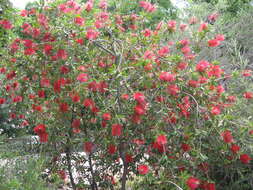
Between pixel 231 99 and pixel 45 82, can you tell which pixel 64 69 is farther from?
pixel 231 99

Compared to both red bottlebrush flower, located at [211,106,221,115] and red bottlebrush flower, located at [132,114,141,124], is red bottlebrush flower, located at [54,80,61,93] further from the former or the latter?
red bottlebrush flower, located at [211,106,221,115]

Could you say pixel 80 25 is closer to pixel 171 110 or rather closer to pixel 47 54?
pixel 47 54

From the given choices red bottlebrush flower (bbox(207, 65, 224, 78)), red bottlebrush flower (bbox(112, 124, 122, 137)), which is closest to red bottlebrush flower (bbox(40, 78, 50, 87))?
red bottlebrush flower (bbox(112, 124, 122, 137))

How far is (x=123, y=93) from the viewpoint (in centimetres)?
276

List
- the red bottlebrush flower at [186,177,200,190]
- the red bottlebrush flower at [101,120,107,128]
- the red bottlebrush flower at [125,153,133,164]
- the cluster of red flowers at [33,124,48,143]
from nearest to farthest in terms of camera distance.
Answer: the red bottlebrush flower at [186,177,200,190] < the red bottlebrush flower at [101,120,107,128] < the cluster of red flowers at [33,124,48,143] < the red bottlebrush flower at [125,153,133,164]

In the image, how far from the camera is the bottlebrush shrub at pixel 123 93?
2708 millimetres

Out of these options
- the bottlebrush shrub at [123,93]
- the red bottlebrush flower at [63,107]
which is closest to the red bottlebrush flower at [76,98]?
the bottlebrush shrub at [123,93]

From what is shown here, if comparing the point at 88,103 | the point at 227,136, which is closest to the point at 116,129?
the point at 88,103

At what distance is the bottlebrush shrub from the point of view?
2.71 metres

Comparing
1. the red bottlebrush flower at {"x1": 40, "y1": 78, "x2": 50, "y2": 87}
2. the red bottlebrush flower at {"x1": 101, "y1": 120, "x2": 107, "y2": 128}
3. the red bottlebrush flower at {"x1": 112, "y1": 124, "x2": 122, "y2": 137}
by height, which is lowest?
the red bottlebrush flower at {"x1": 101, "y1": 120, "x2": 107, "y2": 128}

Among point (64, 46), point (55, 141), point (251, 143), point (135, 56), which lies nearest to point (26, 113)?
point (55, 141)

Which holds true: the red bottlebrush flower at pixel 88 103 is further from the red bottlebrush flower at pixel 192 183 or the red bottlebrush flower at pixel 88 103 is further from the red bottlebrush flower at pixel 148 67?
the red bottlebrush flower at pixel 192 183

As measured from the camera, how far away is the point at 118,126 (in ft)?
8.34

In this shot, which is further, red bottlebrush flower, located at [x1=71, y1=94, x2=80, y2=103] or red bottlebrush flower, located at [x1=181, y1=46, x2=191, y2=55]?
red bottlebrush flower, located at [x1=181, y1=46, x2=191, y2=55]
